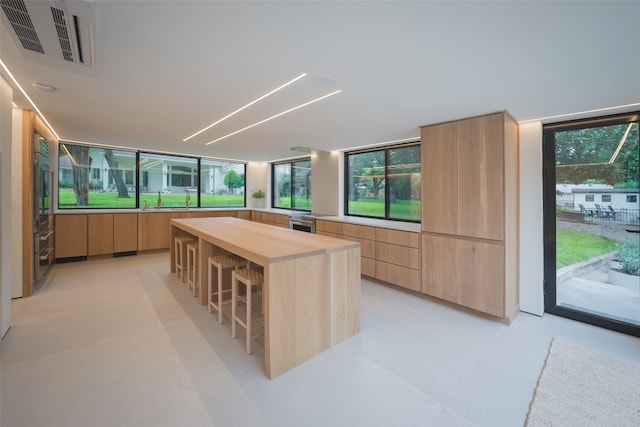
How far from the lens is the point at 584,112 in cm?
279

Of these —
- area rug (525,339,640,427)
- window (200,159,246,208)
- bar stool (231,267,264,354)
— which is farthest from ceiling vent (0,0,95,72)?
window (200,159,246,208)

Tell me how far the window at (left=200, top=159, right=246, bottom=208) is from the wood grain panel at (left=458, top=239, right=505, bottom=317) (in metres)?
6.03

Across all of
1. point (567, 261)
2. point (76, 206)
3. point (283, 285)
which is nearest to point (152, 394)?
point (283, 285)

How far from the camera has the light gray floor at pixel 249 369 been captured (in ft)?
5.43

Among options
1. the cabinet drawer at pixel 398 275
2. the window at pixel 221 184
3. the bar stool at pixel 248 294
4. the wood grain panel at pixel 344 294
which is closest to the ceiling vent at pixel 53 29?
the bar stool at pixel 248 294

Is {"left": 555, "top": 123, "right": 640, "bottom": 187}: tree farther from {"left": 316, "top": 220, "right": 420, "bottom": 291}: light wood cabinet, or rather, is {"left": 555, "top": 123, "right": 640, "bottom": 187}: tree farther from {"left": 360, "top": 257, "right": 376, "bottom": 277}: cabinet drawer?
{"left": 360, "top": 257, "right": 376, "bottom": 277}: cabinet drawer

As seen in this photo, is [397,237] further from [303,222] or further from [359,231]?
[303,222]

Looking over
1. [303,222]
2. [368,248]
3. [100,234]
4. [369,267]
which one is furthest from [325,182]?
[100,234]

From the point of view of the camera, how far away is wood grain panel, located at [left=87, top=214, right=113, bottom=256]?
16.8ft

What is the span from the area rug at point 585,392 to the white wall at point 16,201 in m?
5.15

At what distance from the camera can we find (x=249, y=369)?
6.82ft

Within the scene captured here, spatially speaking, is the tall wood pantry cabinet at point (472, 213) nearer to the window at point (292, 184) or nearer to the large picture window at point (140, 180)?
the window at point (292, 184)

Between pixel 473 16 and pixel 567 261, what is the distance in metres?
3.06

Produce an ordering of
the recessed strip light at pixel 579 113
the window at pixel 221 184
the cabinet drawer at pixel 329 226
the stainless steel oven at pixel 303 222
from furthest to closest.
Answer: the window at pixel 221 184 → the stainless steel oven at pixel 303 222 → the cabinet drawer at pixel 329 226 → the recessed strip light at pixel 579 113
